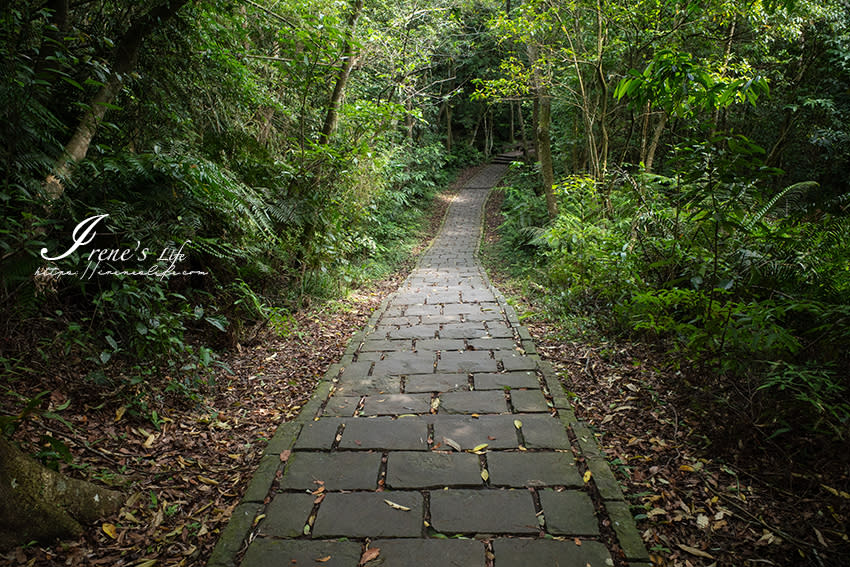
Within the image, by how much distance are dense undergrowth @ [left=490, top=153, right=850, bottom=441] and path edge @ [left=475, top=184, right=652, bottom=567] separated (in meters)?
0.83

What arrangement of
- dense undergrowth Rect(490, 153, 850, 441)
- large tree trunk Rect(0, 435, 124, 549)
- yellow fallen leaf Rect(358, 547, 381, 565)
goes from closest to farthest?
large tree trunk Rect(0, 435, 124, 549) < yellow fallen leaf Rect(358, 547, 381, 565) < dense undergrowth Rect(490, 153, 850, 441)

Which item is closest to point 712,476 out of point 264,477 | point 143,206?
point 264,477

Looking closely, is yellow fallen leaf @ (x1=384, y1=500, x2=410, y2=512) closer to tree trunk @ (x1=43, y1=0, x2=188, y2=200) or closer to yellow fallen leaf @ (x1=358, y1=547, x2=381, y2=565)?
yellow fallen leaf @ (x1=358, y1=547, x2=381, y2=565)

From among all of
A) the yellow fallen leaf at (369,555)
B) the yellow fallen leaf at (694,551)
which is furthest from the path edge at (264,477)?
the yellow fallen leaf at (694,551)

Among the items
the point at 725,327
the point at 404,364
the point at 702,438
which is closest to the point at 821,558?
the point at 702,438

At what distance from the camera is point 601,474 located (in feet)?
7.58

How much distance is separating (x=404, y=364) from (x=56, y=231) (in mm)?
2640

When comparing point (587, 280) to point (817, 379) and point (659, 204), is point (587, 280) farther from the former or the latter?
point (817, 379)

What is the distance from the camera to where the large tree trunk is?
1655mm

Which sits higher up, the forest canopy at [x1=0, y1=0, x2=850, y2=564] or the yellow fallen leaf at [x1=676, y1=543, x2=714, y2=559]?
the forest canopy at [x1=0, y1=0, x2=850, y2=564]

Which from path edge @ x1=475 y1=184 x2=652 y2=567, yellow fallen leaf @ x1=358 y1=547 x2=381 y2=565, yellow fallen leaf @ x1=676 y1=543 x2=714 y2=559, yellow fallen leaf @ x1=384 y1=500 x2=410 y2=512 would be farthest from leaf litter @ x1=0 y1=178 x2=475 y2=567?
yellow fallen leaf @ x1=676 y1=543 x2=714 y2=559

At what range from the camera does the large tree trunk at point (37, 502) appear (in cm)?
166

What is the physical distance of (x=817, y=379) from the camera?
87.3 inches

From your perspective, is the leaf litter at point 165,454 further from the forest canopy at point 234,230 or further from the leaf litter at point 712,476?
the leaf litter at point 712,476
